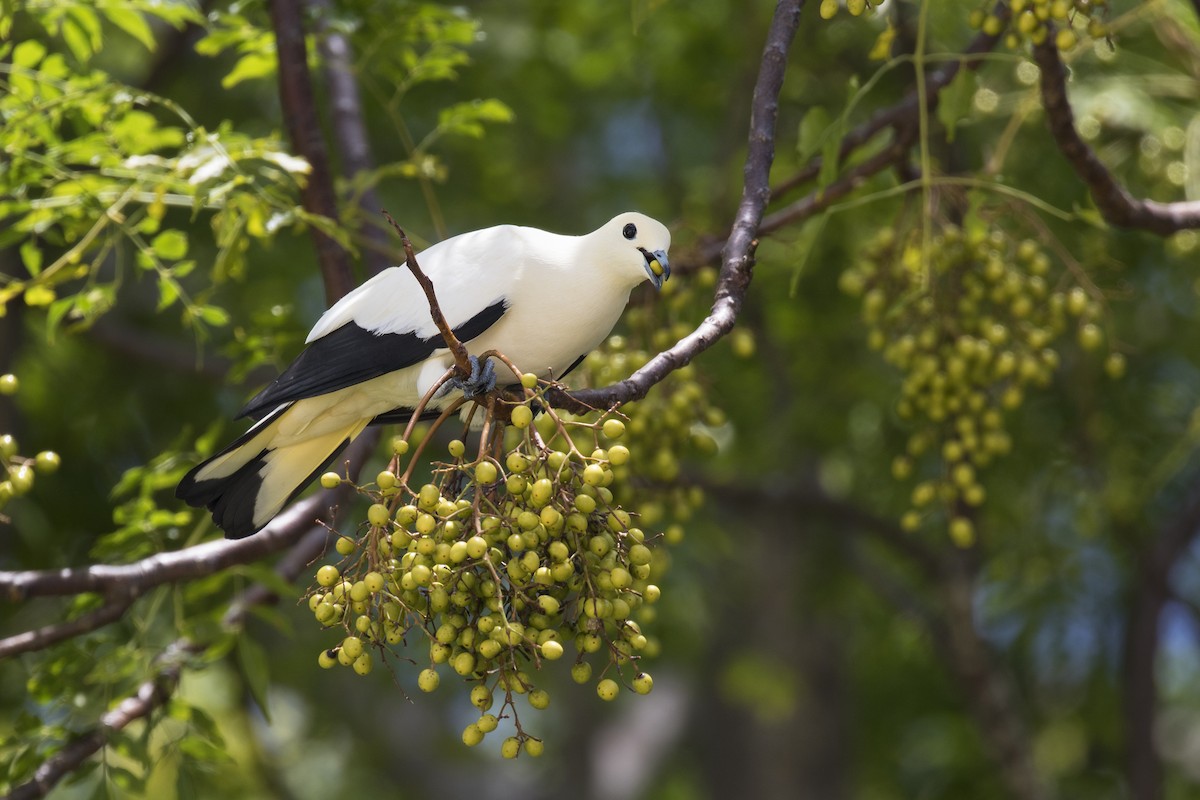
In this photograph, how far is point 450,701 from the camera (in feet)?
30.6

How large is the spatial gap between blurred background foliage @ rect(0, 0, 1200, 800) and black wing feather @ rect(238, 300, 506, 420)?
475 mm

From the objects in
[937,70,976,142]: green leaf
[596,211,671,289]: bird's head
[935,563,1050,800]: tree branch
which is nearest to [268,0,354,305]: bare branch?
[596,211,671,289]: bird's head

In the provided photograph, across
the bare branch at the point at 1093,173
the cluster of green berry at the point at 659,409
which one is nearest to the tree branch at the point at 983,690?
the cluster of green berry at the point at 659,409

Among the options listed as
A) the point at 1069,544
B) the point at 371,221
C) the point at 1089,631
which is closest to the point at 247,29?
the point at 371,221

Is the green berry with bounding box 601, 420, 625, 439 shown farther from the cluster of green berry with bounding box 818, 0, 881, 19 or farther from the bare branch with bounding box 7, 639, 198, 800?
the bare branch with bounding box 7, 639, 198, 800

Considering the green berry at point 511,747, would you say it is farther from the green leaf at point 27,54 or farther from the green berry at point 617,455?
the green leaf at point 27,54

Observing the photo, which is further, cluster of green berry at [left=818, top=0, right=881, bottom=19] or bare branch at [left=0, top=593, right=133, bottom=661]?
bare branch at [left=0, top=593, right=133, bottom=661]

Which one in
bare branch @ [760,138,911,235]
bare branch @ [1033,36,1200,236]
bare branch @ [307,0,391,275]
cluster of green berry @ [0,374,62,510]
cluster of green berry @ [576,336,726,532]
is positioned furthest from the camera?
bare branch @ [307,0,391,275]

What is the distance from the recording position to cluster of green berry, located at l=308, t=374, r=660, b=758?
2439 millimetres

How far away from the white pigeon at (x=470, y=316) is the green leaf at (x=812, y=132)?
0.47 meters

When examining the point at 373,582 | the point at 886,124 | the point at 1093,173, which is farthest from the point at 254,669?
the point at 1093,173

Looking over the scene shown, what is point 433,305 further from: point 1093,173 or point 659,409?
point 1093,173

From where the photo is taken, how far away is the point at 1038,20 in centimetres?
327

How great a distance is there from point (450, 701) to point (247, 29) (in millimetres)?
6235
